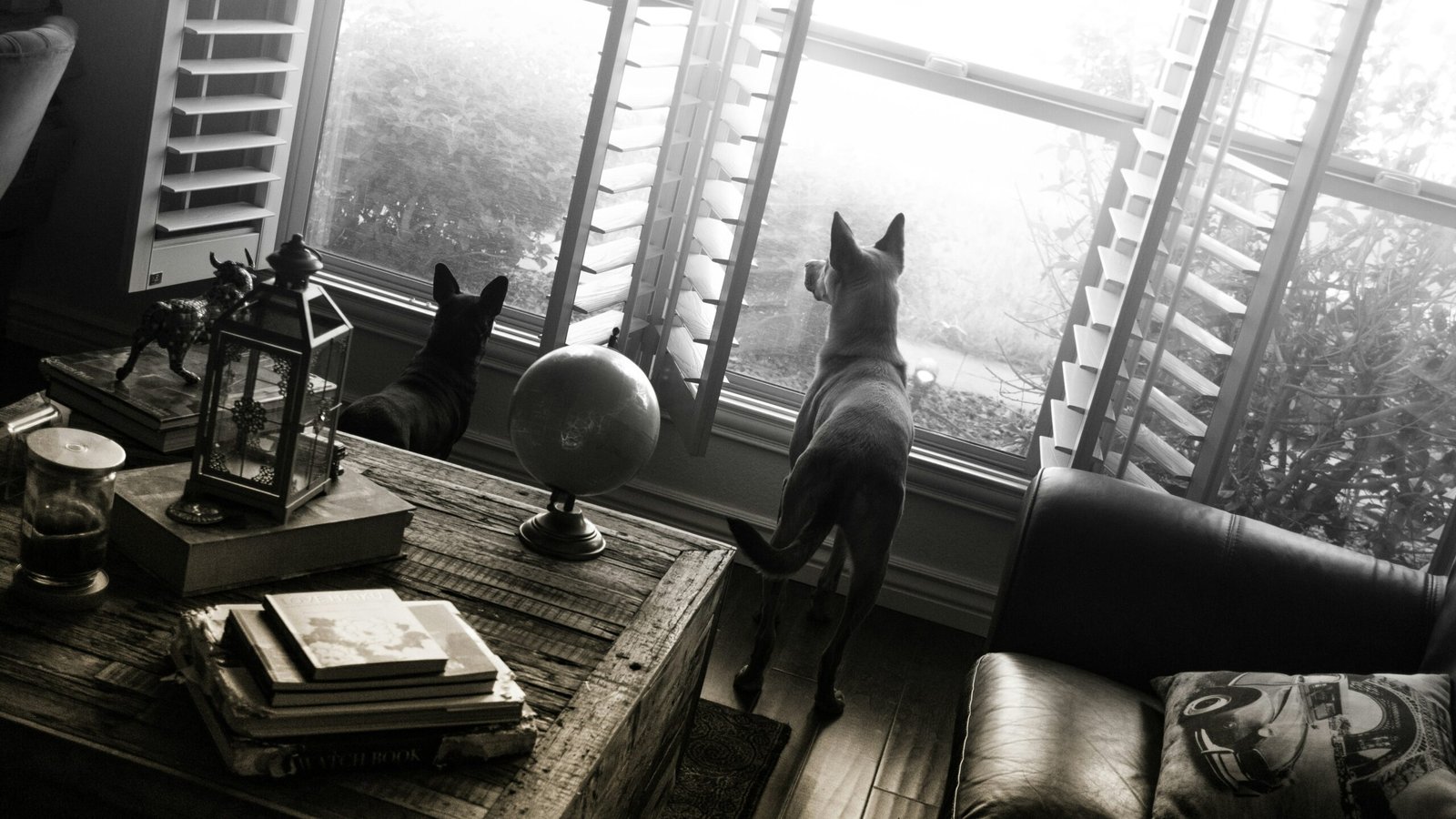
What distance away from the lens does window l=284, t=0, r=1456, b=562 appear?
8.84 feet

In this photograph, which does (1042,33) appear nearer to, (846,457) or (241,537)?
Answer: (846,457)

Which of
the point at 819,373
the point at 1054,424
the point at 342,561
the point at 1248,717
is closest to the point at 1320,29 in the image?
the point at 1054,424

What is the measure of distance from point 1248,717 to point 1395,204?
184 cm

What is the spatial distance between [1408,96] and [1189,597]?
1.67 metres

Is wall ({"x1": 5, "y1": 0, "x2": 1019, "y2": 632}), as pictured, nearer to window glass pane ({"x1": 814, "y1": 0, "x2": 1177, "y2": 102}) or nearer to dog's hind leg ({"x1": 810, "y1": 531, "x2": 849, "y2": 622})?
dog's hind leg ({"x1": 810, "y1": 531, "x2": 849, "y2": 622})

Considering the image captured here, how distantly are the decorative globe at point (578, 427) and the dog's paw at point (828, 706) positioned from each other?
0.94 m

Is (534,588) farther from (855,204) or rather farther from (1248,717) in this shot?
(855,204)

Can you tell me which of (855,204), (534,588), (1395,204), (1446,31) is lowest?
(534,588)

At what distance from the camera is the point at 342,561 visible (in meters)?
1.46

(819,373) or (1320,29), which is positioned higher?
(1320,29)

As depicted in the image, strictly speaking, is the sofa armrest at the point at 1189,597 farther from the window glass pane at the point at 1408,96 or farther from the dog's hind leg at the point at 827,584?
the window glass pane at the point at 1408,96

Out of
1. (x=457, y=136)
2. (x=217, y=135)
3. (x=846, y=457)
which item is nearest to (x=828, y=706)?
(x=846, y=457)

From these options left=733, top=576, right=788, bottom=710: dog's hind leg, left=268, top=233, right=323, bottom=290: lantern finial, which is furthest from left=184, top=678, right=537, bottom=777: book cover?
left=733, top=576, right=788, bottom=710: dog's hind leg

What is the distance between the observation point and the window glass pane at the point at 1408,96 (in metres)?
2.87
